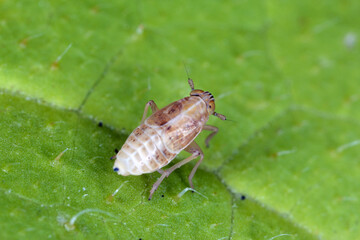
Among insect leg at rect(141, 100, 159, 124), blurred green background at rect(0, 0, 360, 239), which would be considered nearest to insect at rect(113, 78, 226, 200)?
insect leg at rect(141, 100, 159, 124)

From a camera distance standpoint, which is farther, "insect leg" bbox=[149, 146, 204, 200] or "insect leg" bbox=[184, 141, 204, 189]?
"insect leg" bbox=[184, 141, 204, 189]

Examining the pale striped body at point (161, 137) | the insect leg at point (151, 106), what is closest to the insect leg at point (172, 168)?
the pale striped body at point (161, 137)

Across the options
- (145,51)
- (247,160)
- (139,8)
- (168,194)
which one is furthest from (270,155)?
(139,8)

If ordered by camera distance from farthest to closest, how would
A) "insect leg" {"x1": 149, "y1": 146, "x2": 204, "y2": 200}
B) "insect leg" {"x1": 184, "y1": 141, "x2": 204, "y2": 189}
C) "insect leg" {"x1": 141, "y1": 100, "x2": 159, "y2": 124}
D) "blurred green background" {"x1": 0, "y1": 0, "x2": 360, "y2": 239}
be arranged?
1. "insect leg" {"x1": 141, "y1": 100, "x2": 159, "y2": 124}
2. "insect leg" {"x1": 184, "y1": 141, "x2": 204, "y2": 189}
3. "insect leg" {"x1": 149, "y1": 146, "x2": 204, "y2": 200}
4. "blurred green background" {"x1": 0, "y1": 0, "x2": 360, "y2": 239}

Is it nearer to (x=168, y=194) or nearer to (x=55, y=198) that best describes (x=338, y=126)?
(x=168, y=194)

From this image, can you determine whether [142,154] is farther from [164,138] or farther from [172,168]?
[172,168]

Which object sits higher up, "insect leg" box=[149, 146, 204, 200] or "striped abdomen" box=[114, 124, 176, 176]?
"striped abdomen" box=[114, 124, 176, 176]

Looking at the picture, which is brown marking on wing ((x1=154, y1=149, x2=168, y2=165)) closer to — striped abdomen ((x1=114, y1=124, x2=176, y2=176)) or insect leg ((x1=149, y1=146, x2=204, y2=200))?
striped abdomen ((x1=114, y1=124, x2=176, y2=176))
